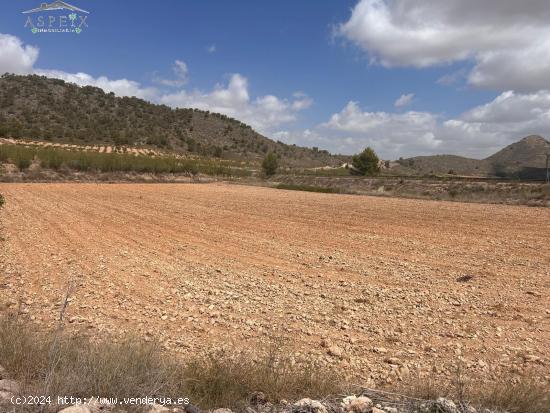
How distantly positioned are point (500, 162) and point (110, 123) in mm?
101768

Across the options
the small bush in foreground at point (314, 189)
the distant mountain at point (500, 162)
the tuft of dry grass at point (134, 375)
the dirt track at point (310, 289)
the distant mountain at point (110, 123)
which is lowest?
the dirt track at point (310, 289)

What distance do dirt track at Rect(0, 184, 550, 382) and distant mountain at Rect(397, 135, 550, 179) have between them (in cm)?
8442

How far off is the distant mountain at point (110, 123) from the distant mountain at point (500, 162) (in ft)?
142

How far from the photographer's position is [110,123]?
100875mm

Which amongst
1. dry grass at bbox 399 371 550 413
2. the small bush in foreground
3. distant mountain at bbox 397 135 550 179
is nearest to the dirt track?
dry grass at bbox 399 371 550 413

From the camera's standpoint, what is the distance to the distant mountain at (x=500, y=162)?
345 ft

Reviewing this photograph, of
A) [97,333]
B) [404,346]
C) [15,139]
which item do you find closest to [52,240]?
[97,333]

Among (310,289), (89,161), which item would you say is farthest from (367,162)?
(310,289)

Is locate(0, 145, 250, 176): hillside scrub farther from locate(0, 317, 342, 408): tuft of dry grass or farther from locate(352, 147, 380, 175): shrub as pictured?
locate(0, 317, 342, 408): tuft of dry grass

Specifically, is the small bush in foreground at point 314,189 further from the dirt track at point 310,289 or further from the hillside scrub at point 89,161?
the dirt track at point 310,289

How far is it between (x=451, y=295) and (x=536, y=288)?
2059mm

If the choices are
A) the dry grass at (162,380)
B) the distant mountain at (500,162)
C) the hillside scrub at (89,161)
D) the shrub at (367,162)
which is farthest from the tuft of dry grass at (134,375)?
the distant mountain at (500,162)

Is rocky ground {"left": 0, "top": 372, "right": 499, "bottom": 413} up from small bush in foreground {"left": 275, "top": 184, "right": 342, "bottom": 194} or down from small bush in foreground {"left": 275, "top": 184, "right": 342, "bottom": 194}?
down

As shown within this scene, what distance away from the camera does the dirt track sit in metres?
6.33
